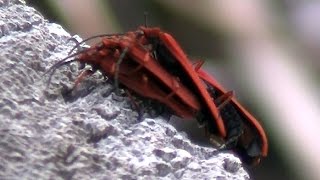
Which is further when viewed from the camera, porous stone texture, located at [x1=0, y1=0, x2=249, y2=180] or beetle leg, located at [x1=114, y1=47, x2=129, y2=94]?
beetle leg, located at [x1=114, y1=47, x2=129, y2=94]

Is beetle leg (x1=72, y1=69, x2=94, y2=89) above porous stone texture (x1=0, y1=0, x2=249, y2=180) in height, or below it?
above

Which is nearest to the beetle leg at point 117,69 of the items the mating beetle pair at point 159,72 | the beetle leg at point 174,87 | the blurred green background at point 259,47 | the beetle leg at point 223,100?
the mating beetle pair at point 159,72

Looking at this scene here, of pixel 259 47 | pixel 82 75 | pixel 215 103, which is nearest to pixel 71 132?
pixel 82 75

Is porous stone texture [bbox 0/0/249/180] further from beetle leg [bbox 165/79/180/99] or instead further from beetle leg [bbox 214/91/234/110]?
beetle leg [bbox 214/91/234/110]

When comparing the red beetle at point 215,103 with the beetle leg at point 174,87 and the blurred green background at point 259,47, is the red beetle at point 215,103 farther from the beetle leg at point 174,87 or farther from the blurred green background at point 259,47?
the blurred green background at point 259,47

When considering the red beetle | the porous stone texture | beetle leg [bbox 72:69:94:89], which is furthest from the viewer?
the red beetle

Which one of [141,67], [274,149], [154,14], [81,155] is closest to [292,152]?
[274,149]

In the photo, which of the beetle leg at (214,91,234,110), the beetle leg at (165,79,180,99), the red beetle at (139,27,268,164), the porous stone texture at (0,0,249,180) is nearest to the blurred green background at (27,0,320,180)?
the red beetle at (139,27,268,164)

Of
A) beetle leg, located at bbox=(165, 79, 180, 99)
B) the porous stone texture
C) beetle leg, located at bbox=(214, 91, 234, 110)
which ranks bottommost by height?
the porous stone texture
